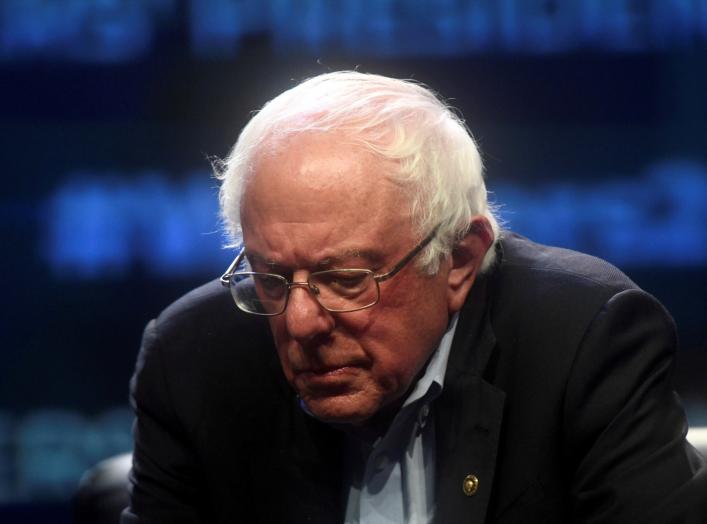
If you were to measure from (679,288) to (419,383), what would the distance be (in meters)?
1.73

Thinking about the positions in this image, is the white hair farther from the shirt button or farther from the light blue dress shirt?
the shirt button

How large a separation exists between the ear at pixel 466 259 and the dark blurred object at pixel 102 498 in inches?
25.8

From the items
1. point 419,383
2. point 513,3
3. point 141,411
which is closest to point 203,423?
point 141,411

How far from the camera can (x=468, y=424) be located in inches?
69.9

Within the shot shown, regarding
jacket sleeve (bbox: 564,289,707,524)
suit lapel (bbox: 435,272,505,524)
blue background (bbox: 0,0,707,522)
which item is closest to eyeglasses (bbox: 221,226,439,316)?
suit lapel (bbox: 435,272,505,524)

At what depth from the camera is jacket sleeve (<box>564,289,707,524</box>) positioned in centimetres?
161

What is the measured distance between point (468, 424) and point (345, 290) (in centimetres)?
31

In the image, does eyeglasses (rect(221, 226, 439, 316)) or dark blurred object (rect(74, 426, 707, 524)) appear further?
dark blurred object (rect(74, 426, 707, 524))

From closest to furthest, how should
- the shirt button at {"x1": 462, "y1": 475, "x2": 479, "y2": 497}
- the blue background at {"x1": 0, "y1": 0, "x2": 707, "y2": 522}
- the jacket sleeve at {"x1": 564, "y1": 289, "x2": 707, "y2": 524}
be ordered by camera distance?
the jacket sleeve at {"x1": 564, "y1": 289, "x2": 707, "y2": 524}, the shirt button at {"x1": 462, "y1": 475, "x2": 479, "y2": 497}, the blue background at {"x1": 0, "y1": 0, "x2": 707, "y2": 522}

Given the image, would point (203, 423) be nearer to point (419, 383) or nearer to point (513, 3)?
point (419, 383)

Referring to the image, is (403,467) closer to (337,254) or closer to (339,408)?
(339,408)

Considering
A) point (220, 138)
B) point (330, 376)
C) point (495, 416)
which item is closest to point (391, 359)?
point (330, 376)

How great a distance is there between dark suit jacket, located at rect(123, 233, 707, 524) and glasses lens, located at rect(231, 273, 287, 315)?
19cm

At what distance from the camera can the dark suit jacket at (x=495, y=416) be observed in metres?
1.67
